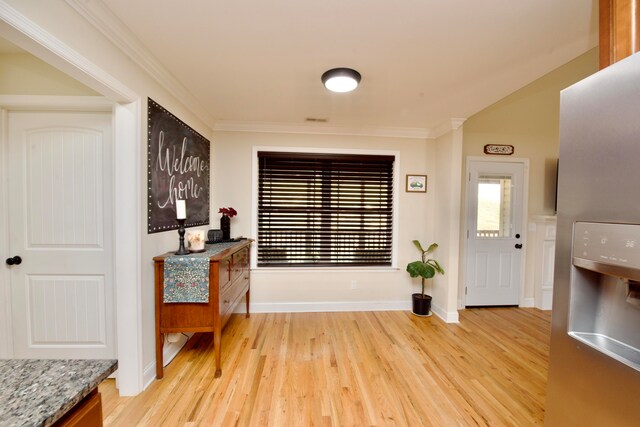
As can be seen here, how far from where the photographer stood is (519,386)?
6.36ft

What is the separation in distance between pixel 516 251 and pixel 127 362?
4.48 m

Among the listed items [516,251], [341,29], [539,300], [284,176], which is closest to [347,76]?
[341,29]

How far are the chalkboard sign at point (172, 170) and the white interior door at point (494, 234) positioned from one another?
11.3 ft

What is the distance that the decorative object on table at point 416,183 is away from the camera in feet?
11.1

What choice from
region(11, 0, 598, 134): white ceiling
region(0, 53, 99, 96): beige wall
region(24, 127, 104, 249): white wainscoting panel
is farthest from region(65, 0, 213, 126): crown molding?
region(24, 127, 104, 249): white wainscoting panel

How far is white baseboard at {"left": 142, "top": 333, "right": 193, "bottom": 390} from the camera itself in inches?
73.9

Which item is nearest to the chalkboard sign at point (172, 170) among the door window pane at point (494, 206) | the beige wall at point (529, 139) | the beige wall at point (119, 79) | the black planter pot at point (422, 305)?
the beige wall at point (119, 79)

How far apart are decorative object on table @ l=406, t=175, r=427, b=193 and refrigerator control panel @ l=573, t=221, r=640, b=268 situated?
252 cm

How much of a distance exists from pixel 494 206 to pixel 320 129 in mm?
2623

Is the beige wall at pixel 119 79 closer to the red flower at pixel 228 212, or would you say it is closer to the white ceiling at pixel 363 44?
the white ceiling at pixel 363 44

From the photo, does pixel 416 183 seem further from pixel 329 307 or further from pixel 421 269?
pixel 329 307

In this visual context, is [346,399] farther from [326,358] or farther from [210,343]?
[210,343]

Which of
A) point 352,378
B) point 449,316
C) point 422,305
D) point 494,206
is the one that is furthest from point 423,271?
point 352,378

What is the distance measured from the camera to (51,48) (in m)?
1.20
